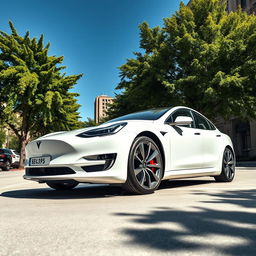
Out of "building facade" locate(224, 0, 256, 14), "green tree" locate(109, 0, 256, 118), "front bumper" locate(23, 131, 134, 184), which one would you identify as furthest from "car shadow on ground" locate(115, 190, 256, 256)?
"building facade" locate(224, 0, 256, 14)

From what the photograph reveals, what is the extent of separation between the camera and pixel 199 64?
15758 millimetres

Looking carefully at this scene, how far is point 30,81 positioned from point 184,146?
53.0ft

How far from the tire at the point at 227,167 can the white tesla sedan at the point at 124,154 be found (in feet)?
3.06

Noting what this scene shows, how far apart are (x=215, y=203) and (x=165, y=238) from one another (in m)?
A: 1.48

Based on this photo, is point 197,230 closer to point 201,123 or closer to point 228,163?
point 201,123

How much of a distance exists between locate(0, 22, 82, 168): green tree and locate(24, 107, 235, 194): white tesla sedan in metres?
15.6

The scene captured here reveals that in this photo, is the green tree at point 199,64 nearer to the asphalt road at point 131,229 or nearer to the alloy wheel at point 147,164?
the alloy wheel at point 147,164

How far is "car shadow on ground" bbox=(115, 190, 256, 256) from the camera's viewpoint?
1642 millimetres

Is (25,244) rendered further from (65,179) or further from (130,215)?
(65,179)

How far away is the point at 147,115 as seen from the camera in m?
4.82

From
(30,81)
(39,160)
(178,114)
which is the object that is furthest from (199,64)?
(39,160)

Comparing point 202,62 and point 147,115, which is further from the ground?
point 202,62

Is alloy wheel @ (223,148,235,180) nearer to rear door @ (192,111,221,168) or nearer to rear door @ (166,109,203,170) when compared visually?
rear door @ (192,111,221,168)

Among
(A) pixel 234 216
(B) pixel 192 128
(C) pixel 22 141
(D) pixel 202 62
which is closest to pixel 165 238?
(A) pixel 234 216
